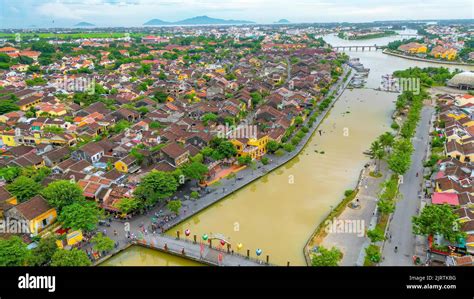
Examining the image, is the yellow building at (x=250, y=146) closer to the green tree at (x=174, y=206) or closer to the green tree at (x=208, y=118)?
the green tree at (x=208, y=118)

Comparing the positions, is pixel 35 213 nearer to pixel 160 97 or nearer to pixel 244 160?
pixel 244 160

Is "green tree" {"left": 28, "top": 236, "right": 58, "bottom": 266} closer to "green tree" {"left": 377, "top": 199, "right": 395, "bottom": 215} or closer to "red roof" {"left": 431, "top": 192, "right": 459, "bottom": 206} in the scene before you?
"green tree" {"left": 377, "top": 199, "right": 395, "bottom": 215}

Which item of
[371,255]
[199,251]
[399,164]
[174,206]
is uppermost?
[399,164]

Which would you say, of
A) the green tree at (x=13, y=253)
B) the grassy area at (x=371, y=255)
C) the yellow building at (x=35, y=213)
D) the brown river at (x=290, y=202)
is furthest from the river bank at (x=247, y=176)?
the grassy area at (x=371, y=255)

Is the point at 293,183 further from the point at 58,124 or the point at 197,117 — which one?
the point at 58,124

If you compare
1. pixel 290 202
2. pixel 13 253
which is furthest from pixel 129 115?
pixel 13 253

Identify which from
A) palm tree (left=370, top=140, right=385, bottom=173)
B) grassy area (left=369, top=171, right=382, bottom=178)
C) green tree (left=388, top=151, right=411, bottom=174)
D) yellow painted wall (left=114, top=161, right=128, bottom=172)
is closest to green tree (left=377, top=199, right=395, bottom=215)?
green tree (left=388, top=151, right=411, bottom=174)
